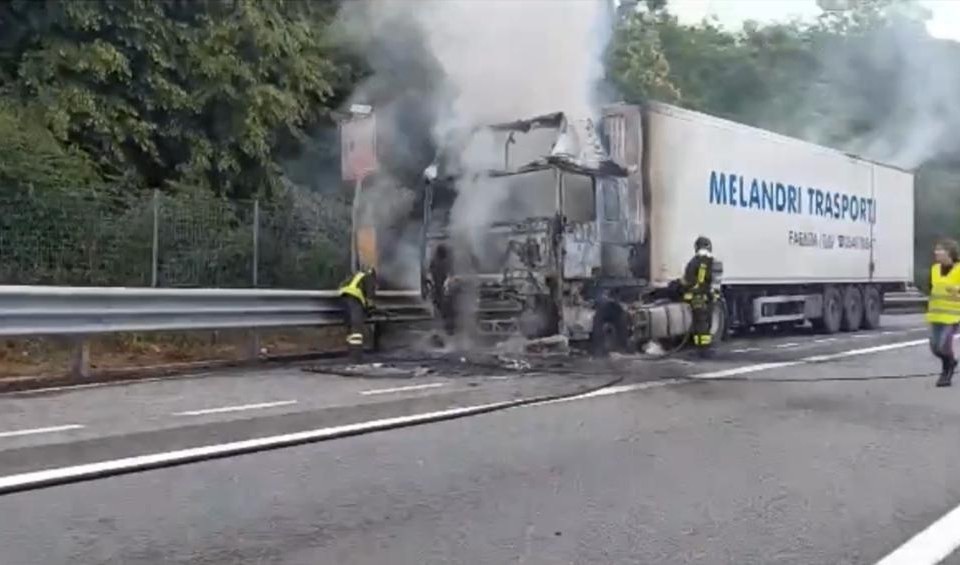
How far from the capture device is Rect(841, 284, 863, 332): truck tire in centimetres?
2123

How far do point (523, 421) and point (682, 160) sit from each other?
7.78m

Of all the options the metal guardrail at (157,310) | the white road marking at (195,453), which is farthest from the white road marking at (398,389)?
the metal guardrail at (157,310)

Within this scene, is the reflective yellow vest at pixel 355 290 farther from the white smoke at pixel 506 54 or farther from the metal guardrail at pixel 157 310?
the white smoke at pixel 506 54

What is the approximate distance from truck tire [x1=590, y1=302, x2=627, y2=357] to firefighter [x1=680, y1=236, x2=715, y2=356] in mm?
1082

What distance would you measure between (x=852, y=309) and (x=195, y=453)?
16.6 m

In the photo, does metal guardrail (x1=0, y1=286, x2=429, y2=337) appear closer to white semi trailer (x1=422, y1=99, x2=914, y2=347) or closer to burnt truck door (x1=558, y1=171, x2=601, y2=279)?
white semi trailer (x1=422, y1=99, x2=914, y2=347)


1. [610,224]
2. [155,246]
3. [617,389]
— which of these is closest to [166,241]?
[155,246]

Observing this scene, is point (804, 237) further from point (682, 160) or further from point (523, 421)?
point (523, 421)

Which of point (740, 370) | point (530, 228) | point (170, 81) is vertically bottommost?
point (740, 370)

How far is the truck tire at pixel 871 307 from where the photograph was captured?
72.5ft

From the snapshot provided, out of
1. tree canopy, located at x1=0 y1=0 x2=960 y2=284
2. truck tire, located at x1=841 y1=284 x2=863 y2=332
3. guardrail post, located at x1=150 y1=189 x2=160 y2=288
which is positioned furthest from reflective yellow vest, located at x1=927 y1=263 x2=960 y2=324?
truck tire, located at x1=841 y1=284 x2=863 y2=332

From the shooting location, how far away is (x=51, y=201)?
12.7m

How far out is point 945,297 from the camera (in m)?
11.5

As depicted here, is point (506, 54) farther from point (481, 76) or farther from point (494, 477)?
point (494, 477)
